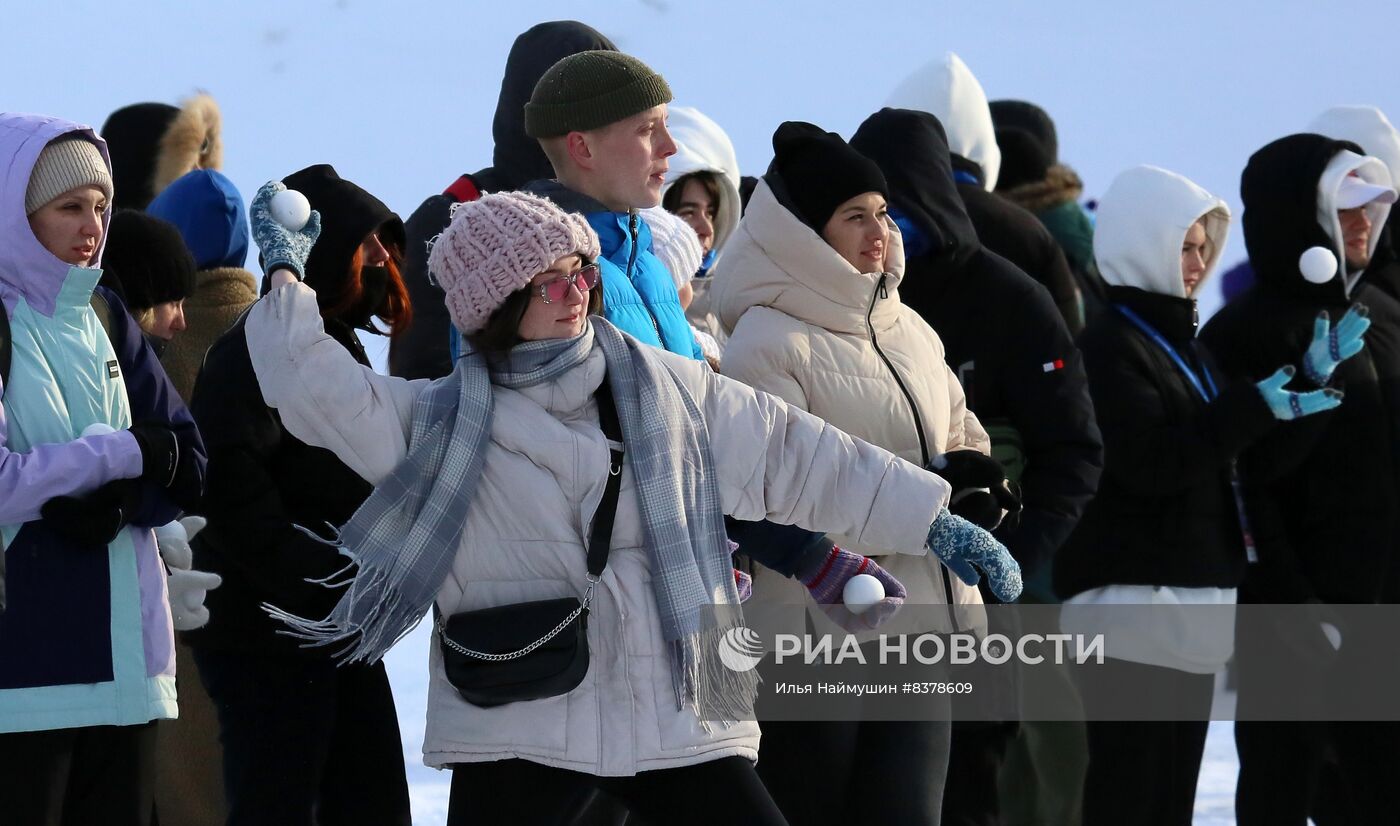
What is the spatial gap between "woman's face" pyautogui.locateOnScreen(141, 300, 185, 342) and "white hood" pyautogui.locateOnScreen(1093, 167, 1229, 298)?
9.40 ft

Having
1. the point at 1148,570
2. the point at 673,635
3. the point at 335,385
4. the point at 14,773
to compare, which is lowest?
the point at 1148,570

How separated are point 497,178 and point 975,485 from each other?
176cm

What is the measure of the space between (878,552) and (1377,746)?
2.32m

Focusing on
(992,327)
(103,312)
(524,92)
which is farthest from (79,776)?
(992,327)

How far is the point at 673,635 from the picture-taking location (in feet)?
13.4

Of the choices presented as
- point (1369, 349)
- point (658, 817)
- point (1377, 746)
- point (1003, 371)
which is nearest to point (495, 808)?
point (658, 817)

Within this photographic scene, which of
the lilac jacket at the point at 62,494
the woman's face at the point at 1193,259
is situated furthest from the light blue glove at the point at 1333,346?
the lilac jacket at the point at 62,494

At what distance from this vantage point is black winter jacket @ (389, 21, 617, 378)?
5566mm

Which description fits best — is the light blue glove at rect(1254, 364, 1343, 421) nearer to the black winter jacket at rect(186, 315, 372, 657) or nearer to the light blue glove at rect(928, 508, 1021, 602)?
the light blue glove at rect(928, 508, 1021, 602)

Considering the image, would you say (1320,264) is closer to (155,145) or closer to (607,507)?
(607,507)

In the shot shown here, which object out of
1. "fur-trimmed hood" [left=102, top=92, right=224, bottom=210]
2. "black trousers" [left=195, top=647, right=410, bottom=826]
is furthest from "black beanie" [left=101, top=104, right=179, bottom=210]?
"black trousers" [left=195, top=647, right=410, bottom=826]

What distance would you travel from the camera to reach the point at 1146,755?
6188 millimetres

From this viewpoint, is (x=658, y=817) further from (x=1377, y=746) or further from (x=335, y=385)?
(x=1377, y=746)

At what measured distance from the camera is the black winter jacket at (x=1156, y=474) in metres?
6.30
